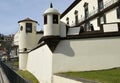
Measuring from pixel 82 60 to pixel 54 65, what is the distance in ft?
9.10

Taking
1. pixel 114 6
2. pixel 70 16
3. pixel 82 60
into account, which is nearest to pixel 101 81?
pixel 82 60

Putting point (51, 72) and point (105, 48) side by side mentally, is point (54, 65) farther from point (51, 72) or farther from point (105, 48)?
point (105, 48)

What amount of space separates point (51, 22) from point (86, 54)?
474cm

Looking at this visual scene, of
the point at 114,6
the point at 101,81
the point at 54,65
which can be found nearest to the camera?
the point at 101,81

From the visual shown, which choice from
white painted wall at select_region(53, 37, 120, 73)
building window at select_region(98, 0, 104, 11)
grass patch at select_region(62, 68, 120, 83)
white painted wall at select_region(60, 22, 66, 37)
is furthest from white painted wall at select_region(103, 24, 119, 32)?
building window at select_region(98, 0, 104, 11)

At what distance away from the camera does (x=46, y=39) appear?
20141 mm

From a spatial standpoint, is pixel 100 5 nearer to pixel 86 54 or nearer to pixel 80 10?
pixel 80 10

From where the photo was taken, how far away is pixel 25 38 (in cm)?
3634

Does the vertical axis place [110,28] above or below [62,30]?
above

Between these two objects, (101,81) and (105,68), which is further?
(105,68)

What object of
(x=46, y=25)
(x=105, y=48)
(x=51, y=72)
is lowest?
(x=51, y=72)

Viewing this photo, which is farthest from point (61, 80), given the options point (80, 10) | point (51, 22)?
point (80, 10)

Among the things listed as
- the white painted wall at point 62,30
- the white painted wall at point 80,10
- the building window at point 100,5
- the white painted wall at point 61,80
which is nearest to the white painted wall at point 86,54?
the white painted wall at point 62,30

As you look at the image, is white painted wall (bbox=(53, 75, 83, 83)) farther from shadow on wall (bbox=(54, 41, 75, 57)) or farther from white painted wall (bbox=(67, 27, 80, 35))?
white painted wall (bbox=(67, 27, 80, 35))
